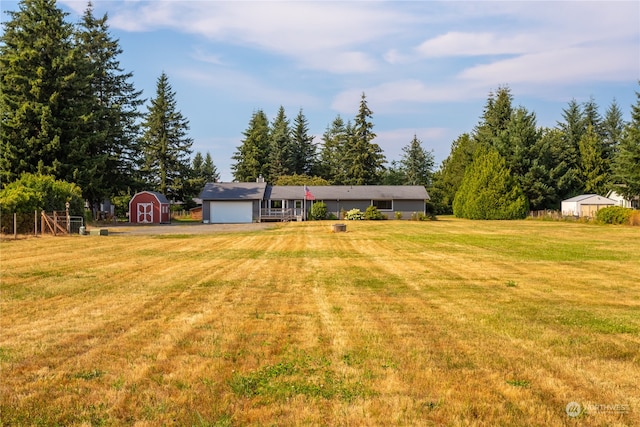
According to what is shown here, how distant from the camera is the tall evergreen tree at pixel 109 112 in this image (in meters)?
44.8

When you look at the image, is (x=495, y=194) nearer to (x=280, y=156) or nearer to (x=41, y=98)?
(x=280, y=156)

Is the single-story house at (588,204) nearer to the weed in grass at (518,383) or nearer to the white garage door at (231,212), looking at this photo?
the white garage door at (231,212)

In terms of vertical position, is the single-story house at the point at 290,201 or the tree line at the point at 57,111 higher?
the tree line at the point at 57,111

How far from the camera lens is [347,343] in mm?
5754

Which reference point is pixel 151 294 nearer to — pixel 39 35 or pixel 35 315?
pixel 35 315

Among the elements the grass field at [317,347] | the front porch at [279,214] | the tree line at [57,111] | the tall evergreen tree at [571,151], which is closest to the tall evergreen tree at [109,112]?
the tree line at [57,111]

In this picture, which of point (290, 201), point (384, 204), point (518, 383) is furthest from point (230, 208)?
point (518, 383)

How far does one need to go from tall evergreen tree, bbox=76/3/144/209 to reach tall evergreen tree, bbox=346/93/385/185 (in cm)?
2956

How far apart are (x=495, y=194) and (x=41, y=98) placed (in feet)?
144

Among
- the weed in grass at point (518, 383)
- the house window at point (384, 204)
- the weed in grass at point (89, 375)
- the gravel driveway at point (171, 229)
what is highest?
the house window at point (384, 204)

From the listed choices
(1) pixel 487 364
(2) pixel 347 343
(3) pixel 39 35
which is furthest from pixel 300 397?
(3) pixel 39 35

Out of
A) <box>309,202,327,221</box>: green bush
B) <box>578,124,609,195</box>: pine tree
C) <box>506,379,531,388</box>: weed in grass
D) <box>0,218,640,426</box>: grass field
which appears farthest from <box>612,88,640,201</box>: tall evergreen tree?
<box>506,379,531,388</box>: weed in grass

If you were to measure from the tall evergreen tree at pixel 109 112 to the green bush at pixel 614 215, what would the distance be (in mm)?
42152

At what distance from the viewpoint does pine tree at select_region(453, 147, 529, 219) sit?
5119cm
